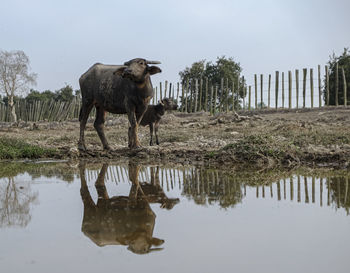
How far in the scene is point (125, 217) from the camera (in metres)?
3.17

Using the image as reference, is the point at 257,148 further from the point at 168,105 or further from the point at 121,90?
the point at 168,105

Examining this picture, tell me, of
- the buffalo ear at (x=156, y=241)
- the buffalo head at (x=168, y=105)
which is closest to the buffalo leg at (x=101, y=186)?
the buffalo ear at (x=156, y=241)

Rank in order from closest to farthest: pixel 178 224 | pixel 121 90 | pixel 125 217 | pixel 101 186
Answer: pixel 178 224 → pixel 125 217 → pixel 101 186 → pixel 121 90

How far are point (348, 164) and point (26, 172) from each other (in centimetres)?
485

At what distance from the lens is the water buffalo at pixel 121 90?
315 inches

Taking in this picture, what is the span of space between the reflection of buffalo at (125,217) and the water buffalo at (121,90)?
3612mm

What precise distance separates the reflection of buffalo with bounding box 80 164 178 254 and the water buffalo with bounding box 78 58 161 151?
361 centimetres

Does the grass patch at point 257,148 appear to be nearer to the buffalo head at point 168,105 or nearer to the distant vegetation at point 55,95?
the buffalo head at point 168,105

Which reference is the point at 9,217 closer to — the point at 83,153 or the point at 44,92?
the point at 83,153

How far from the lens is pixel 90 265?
2186mm

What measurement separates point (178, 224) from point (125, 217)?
0.45 m

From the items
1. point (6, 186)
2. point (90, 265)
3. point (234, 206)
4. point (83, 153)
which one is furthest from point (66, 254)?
point (83, 153)

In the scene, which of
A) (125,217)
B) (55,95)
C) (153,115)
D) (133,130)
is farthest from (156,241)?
(55,95)

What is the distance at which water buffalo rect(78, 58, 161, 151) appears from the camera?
26.3 ft
